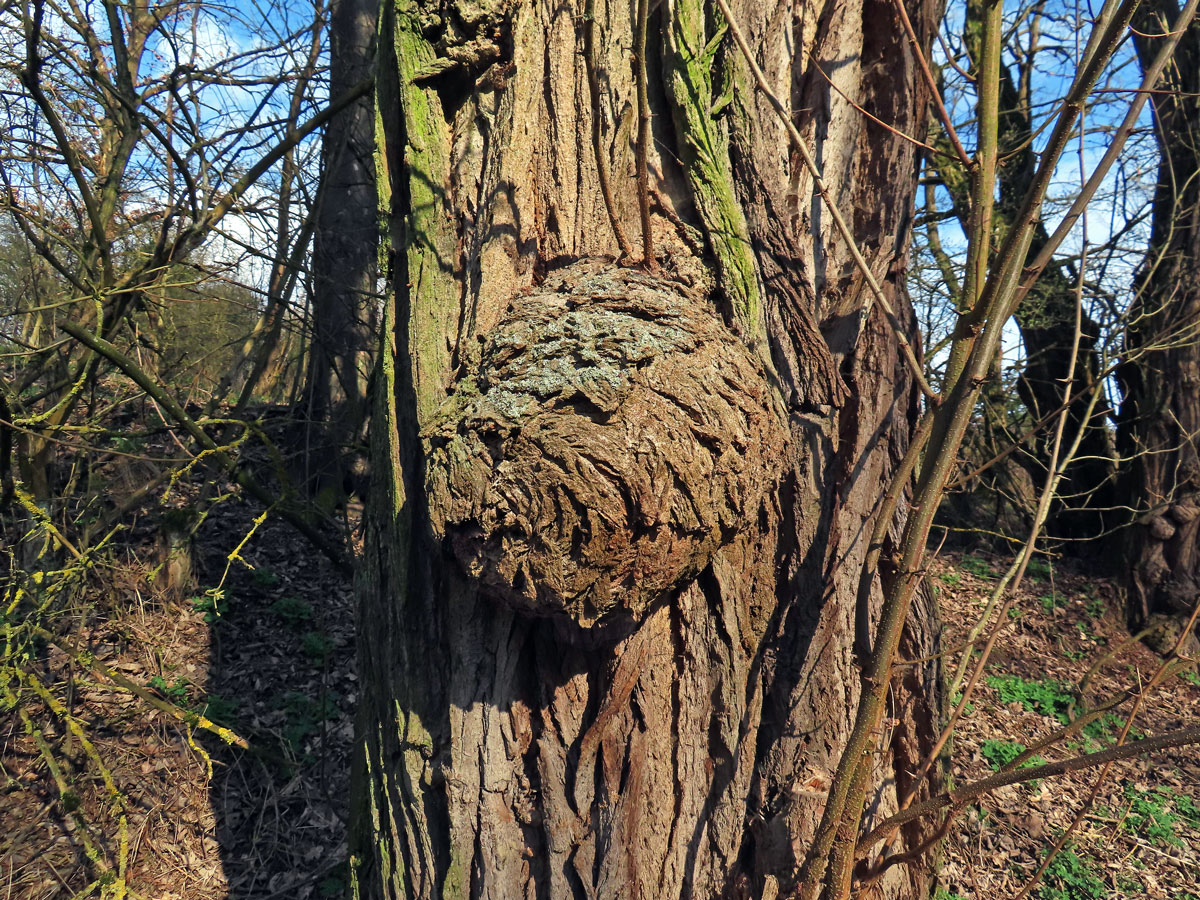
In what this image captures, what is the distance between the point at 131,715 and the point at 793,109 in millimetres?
4395

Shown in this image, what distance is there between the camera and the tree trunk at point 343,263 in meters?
4.61

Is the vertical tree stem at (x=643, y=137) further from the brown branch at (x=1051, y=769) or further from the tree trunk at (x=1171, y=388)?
the tree trunk at (x=1171, y=388)

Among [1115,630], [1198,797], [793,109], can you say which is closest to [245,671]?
[793,109]

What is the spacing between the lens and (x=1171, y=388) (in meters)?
6.40

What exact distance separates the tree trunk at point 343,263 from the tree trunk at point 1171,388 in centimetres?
646

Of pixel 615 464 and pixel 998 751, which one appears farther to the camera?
pixel 998 751

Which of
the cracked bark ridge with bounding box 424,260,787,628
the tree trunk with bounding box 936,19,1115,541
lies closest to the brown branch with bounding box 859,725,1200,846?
the cracked bark ridge with bounding box 424,260,787,628

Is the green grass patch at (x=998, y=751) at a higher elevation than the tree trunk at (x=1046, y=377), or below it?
below

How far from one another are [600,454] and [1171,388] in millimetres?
7151

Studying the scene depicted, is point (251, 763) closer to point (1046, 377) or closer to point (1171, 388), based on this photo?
point (1171, 388)

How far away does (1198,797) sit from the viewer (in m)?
4.86

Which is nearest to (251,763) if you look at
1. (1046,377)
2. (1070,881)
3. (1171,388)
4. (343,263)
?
(343,263)

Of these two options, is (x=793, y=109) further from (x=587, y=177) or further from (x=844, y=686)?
(x=844, y=686)

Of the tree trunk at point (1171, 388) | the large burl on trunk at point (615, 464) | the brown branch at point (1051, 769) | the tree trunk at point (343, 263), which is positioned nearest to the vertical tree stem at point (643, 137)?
the large burl on trunk at point (615, 464)
